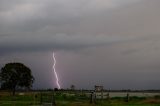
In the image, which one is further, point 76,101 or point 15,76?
point 15,76

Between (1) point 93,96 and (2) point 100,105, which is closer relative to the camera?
(2) point 100,105

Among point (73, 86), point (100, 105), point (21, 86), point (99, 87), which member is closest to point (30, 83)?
point (21, 86)

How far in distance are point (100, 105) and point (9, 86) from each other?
63.5 metres

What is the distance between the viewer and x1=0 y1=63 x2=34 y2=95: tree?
118 meters

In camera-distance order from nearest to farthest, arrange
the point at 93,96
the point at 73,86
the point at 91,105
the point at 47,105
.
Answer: the point at 47,105, the point at 91,105, the point at 93,96, the point at 73,86

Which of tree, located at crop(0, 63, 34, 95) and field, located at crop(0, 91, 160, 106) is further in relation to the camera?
tree, located at crop(0, 63, 34, 95)

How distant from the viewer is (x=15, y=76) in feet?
387

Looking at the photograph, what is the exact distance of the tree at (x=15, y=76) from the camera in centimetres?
11806

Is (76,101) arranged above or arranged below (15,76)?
below

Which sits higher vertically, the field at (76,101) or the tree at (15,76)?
the tree at (15,76)

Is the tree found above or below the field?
above

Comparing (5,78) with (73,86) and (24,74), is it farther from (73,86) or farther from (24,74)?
(73,86)

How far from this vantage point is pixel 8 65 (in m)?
119

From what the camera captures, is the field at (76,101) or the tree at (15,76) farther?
the tree at (15,76)
